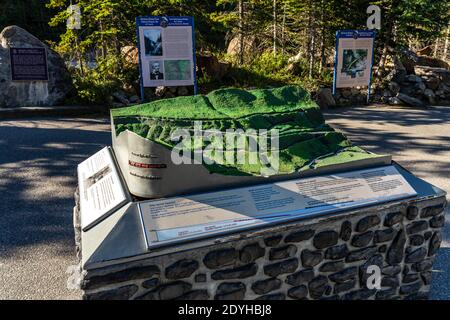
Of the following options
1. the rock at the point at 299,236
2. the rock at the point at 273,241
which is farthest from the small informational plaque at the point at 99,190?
the rock at the point at 299,236

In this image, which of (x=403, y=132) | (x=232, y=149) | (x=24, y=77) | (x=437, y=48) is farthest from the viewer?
(x=437, y=48)

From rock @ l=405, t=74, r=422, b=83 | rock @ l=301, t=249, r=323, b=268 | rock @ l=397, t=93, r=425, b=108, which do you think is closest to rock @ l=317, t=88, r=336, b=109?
rock @ l=397, t=93, r=425, b=108

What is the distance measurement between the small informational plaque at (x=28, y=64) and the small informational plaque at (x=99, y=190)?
18.0 ft

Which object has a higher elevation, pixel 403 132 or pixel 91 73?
pixel 91 73

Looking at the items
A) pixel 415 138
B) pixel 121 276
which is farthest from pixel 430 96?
pixel 121 276

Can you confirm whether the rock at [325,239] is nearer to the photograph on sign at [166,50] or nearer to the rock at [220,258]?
the rock at [220,258]

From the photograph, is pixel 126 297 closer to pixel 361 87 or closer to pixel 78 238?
pixel 78 238

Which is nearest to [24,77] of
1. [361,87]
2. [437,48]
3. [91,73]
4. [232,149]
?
[91,73]

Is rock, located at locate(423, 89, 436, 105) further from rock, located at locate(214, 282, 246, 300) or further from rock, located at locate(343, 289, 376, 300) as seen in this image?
rock, located at locate(214, 282, 246, 300)

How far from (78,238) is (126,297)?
3.19ft

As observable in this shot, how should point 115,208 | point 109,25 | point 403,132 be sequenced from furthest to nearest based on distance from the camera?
point 109,25 < point 403,132 < point 115,208

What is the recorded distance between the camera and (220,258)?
194 cm

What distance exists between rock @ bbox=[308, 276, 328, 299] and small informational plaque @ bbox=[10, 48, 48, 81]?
7131 millimetres

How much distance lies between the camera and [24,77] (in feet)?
24.2
